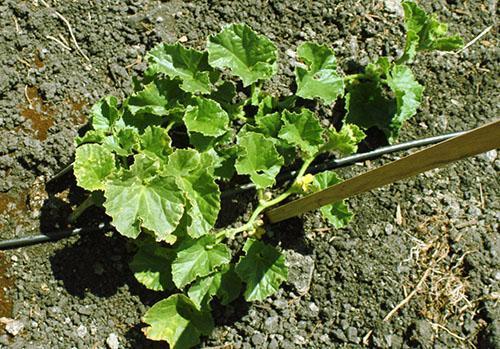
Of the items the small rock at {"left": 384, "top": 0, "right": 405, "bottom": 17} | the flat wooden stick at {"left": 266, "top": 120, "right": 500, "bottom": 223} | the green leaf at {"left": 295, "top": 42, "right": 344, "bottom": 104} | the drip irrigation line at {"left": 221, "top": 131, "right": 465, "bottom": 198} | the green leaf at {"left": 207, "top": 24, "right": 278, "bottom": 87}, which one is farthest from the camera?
the small rock at {"left": 384, "top": 0, "right": 405, "bottom": 17}

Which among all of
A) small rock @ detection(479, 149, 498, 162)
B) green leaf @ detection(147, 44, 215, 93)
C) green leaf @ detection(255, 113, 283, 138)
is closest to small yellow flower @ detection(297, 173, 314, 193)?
green leaf @ detection(255, 113, 283, 138)

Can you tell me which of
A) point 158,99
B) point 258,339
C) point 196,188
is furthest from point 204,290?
point 158,99

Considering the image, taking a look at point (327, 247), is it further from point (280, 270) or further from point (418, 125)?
point (418, 125)

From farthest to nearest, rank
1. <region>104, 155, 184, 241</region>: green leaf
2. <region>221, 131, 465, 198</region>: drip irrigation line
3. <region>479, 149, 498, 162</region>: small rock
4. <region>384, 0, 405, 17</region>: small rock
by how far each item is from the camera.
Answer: <region>384, 0, 405, 17</region>: small rock, <region>479, 149, 498, 162</region>: small rock, <region>221, 131, 465, 198</region>: drip irrigation line, <region>104, 155, 184, 241</region>: green leaf

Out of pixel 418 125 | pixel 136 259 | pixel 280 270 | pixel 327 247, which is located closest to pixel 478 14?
pixel 418 125

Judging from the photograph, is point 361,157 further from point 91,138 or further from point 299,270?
point 91,138

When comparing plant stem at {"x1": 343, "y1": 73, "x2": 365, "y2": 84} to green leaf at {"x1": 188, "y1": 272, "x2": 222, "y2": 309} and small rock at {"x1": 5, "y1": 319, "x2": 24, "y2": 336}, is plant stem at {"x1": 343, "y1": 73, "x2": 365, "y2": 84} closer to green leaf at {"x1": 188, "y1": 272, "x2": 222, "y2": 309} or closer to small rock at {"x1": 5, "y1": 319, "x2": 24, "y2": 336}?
green leaf at {"x1": 188, "y1": 272, "x2": 222, "y2": 309}

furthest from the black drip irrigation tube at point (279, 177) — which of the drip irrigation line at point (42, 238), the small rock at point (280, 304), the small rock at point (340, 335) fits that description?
the small rock at point (340, 335)
